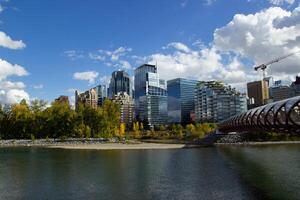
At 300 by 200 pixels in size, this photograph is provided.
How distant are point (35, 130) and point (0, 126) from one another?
15.0m

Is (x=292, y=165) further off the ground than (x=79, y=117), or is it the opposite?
(x=79, y=117)

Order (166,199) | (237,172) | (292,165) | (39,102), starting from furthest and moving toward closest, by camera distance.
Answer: (39,102) → (292,165) → (237,172) → (166,199)

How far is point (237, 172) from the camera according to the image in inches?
2108

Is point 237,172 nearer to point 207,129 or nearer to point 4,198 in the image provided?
point 4,198

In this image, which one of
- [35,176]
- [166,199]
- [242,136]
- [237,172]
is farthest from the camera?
[242,136]

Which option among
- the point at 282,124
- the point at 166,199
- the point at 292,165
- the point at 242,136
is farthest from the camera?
the point at 242,136

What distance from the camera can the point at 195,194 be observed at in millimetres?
37625

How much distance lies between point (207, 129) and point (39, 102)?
68.4 meters

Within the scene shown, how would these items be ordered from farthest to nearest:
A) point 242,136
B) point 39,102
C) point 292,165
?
point 39,102 < point 242,136 < point 292,165

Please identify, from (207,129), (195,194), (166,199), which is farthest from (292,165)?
(207,129)

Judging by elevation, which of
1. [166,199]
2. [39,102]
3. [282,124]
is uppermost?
[39,102]

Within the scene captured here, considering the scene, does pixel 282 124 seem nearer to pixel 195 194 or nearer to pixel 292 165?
pixel 195 194

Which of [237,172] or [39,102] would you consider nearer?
[237,172]

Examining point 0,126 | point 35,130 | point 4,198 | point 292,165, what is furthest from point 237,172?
point 0,126
